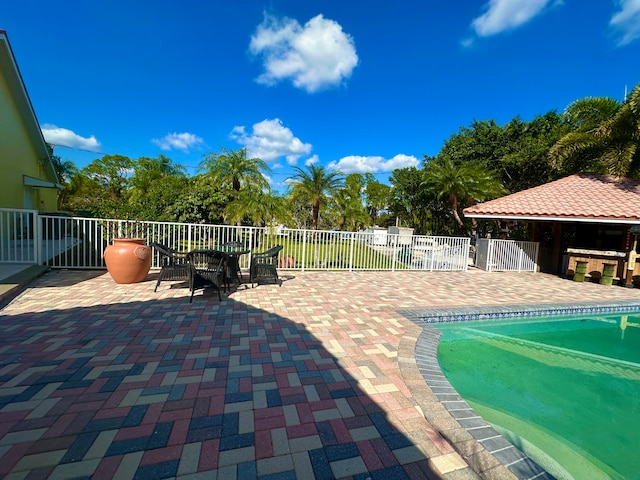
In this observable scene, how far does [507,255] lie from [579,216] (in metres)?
2.71

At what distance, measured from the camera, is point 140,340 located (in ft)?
11.3

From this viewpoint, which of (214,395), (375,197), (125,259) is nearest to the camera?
Answer: (214,395)

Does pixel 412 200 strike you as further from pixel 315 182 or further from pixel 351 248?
pixel 351 248

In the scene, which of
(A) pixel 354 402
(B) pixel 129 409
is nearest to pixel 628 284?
(A) pixel 354 402

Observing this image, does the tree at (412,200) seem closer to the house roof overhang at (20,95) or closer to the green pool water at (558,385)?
the green pool water at (558,385)

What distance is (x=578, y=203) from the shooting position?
10.1 metres

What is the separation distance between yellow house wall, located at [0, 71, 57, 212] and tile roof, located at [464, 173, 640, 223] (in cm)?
1789

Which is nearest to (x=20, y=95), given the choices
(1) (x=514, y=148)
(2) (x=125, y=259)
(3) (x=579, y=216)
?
(2) (x=125, y=259)

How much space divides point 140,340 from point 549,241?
15.2 m

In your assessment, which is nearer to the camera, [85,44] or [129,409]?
[129,409]

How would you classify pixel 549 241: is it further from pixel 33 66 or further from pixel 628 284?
pixel 33 66

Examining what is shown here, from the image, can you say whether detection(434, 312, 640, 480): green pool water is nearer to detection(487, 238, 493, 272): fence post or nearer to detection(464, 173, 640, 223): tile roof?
detection(464, 173, 640, 223): tile roof

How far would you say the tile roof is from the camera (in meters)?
9.16

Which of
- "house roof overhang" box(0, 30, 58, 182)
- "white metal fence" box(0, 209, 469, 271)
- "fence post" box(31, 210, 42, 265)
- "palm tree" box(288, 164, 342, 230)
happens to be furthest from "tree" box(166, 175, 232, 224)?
"house roof overhang" box(0, 30, 58, 182)
